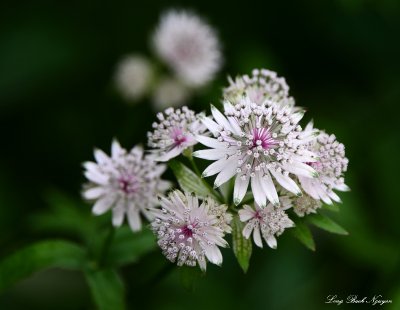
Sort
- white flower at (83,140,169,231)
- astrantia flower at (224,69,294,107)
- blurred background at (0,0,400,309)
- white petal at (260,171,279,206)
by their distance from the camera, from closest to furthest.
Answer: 1. white petal at (260,171,279,206)
2. astrantia flower at (224,69,294,107)
3. white flower at (83,140,169,231)
4. blurred background at (0,0,400,309)

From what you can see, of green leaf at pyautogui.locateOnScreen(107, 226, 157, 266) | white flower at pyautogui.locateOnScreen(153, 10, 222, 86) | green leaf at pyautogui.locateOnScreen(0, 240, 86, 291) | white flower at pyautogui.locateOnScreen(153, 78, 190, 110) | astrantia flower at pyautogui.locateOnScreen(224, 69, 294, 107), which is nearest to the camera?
astrantia flower at pyautogui.locateOnScreen(224, 69, 294, 107)

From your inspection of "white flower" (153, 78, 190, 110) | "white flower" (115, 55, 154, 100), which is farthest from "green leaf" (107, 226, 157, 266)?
"white flower" (115, 55, 154, 100)

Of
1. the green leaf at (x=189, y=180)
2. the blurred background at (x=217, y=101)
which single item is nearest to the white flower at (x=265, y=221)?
the green leaf at (x=189, y=180)

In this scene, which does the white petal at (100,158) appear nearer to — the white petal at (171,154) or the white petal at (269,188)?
the white petal at (171,154)

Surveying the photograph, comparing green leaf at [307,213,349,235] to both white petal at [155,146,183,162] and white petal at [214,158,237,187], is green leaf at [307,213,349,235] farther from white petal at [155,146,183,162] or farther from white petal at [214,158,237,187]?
white petal at [155,146,183,162]

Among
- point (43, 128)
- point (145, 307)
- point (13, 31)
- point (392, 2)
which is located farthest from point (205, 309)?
point (13, 31)

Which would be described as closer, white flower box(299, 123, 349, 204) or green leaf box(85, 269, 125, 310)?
white flower box(299, 123, 349, 204)

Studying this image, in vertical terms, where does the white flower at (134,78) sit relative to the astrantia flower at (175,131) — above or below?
above
